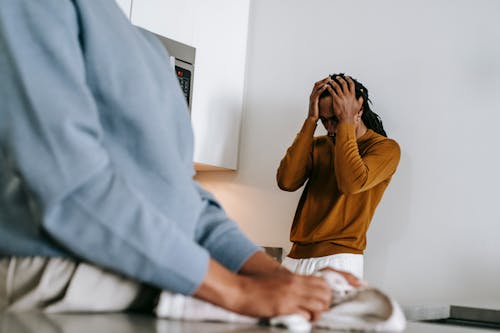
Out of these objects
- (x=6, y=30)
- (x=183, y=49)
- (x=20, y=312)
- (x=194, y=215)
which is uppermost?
(x=183, y=49)

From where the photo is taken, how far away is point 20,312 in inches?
25.2

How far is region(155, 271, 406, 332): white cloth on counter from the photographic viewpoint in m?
0.65

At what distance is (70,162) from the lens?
0.58m

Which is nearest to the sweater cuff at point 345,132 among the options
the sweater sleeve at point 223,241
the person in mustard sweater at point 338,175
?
the person in mustard sweater at point 338,175

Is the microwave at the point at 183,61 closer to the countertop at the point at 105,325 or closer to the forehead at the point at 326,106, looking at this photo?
the forehead at the point at 326,106

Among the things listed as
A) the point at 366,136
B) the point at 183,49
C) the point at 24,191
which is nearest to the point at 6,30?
the point at 24,191

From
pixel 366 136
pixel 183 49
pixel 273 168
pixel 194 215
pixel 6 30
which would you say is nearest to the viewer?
pixel 6 30

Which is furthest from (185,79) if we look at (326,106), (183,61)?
(326,106)

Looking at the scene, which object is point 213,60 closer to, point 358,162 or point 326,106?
point 326,106

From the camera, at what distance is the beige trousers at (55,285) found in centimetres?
65

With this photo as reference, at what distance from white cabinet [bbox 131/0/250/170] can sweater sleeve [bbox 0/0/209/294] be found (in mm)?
2112

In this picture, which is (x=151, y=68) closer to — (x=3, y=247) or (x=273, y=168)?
(x=3, y=247)

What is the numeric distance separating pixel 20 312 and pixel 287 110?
239 cm

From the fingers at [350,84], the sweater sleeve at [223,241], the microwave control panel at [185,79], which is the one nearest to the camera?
the sweater sleeve at [223,241]
